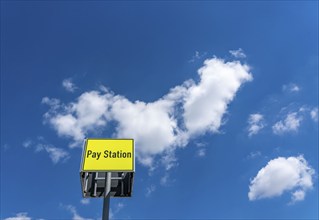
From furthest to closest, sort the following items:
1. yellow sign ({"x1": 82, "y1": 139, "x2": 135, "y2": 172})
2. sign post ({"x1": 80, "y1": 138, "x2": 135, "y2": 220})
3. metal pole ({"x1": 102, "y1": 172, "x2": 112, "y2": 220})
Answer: yellow sign ({"x1": 82, "y1": 139, "x2": 135, "y2": 172}) → sign post ({"x1": 80, "y1": 138, "x2": 135, "y2": 220}) → metal pole ({"x1": 102, "y1": 172, "x2": 112, "y2": 220})

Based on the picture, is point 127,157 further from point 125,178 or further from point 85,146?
point 85,146

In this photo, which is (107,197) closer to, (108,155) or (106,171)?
(106,171)

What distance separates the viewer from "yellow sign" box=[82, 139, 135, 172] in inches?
369

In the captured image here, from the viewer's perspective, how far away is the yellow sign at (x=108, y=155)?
938cm

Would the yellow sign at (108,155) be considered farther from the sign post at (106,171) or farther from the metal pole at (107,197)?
the metal pole at (107,197)

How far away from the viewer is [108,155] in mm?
9656

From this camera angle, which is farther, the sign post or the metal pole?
the sign post

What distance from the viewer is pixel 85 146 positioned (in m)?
9.91

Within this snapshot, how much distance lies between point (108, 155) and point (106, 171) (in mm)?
542

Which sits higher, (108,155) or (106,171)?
(108,155)

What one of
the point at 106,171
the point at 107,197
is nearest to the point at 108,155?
the point at 106,171

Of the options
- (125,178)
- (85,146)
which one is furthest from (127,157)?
(85,146)

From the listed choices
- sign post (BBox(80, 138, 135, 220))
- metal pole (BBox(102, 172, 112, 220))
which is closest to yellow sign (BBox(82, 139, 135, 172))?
sign post (BBox(80, 138, 135, 220))

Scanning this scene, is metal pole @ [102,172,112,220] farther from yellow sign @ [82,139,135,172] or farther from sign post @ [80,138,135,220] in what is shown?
yellow sign @ [82,139,135,172]
